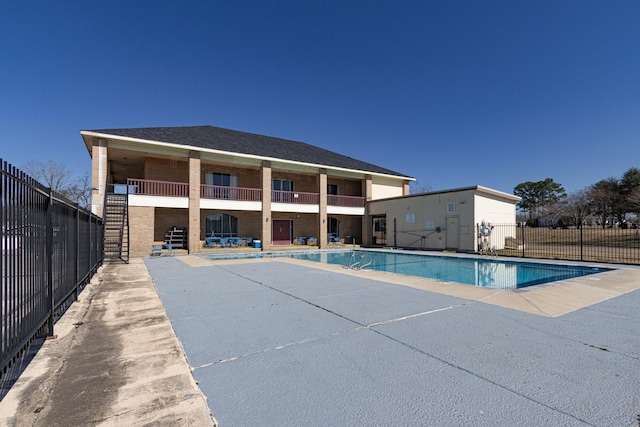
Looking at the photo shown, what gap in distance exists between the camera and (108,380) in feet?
9.25

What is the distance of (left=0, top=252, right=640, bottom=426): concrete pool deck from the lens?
7.48 ft

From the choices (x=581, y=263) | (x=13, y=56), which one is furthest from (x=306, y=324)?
(x=13, y=56)

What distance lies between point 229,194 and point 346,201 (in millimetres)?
9820

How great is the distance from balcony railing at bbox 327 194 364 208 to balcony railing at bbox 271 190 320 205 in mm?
1399

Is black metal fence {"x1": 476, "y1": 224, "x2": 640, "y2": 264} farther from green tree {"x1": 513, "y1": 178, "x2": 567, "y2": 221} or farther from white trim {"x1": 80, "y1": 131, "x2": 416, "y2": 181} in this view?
green tree {"x1": 513, "y1": 178, "x2": 567, "y2": 221}

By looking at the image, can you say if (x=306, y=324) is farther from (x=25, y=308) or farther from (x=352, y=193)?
(x=352, y=193)

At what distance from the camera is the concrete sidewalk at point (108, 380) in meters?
2.24

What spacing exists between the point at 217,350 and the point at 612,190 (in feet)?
165

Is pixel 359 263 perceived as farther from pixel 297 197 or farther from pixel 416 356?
pixel 297 197

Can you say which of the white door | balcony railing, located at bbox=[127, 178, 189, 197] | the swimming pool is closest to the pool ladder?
the swimming pool

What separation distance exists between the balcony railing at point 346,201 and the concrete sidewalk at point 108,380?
66.2ft

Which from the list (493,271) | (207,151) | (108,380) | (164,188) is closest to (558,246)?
(493,271)

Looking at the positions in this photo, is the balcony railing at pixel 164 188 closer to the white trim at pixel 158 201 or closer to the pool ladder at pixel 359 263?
the white trim at pixel 158 201

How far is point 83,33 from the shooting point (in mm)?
12906
